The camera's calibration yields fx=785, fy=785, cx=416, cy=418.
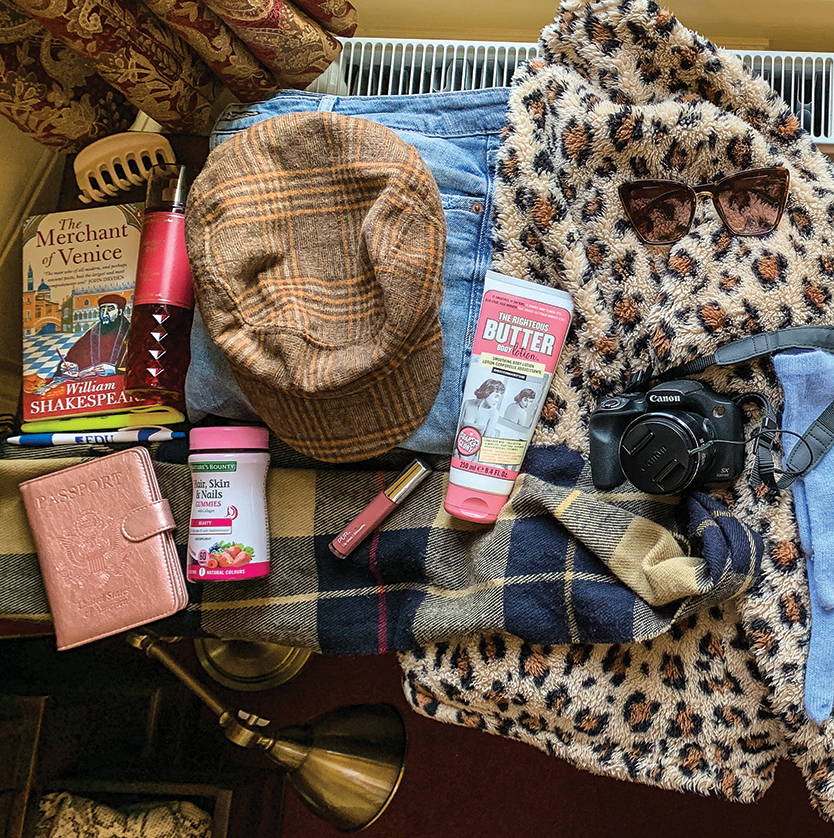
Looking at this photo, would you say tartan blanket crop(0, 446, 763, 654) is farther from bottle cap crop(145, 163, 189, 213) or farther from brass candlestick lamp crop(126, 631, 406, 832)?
bottle cap crop(145, 163, 189, 213)

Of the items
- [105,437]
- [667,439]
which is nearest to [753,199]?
[667,439]

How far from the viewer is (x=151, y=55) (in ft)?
2.64

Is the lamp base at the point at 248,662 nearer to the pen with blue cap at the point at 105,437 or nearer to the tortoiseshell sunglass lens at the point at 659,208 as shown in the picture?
the pen with blue cap at the point at 105,437

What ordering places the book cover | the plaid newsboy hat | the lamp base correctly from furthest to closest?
the lamp base
the book cover
the plaid newsboy hat

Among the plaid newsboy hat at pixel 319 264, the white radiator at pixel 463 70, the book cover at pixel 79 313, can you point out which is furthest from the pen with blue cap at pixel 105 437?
the white radiator at pixel 463 70

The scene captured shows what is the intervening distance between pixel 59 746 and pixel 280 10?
0.95 meters

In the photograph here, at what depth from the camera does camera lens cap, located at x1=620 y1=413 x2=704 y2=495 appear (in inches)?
29.5

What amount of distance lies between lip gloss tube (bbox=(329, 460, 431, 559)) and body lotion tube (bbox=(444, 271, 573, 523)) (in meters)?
0.05

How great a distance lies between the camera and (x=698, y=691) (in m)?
0.80

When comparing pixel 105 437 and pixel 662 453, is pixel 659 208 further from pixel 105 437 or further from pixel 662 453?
pixel 105 437

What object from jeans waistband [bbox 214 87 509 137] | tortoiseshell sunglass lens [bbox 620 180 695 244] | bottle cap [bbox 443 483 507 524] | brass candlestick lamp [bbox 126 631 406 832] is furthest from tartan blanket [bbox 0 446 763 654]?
jeans waistband [bbox 214 87 509 137]

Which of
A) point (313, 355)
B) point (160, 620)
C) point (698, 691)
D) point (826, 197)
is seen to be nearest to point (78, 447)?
point (160, 620)

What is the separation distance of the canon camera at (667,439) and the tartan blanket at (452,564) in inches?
1.6

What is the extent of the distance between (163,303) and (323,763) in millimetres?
587
